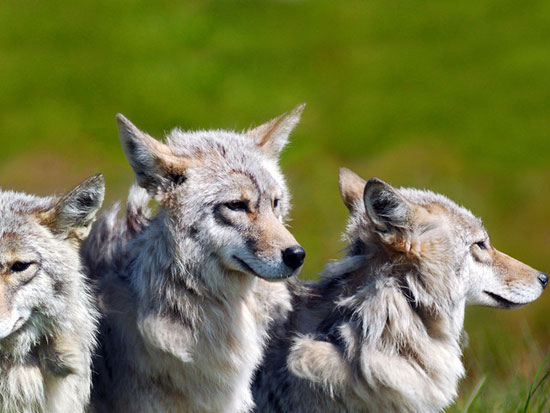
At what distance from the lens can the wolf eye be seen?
222 inches

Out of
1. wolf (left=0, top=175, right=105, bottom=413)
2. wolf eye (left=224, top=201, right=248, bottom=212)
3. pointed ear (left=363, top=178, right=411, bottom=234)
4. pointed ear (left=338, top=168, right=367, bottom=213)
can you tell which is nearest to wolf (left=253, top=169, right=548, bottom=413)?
pointed ear (left=363, top=178, right=411, bottom=234)

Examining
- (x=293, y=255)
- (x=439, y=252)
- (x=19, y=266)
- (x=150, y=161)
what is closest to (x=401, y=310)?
(x=439, y=252)

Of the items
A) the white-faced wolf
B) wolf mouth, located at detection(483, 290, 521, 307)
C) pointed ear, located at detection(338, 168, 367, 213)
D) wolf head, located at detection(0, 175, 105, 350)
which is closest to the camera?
wolf head, located at detection(0, 175, 105, 350)

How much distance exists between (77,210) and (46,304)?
0.71 meters

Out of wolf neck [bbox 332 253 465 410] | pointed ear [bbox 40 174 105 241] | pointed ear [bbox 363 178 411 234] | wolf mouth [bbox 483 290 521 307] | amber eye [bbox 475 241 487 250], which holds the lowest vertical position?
pointed ear [bbox 40 174 105 241]

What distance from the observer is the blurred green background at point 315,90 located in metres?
18.3

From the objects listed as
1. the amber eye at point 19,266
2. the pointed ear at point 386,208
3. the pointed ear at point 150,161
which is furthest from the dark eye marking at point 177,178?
the pointed ear at point 386,208

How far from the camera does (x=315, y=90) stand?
66.8ft

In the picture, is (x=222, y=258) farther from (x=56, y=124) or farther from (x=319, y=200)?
(x=56, y=124)

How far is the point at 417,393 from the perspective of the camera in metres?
5.88

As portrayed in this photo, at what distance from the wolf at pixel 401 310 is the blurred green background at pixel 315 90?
9969 millimetres

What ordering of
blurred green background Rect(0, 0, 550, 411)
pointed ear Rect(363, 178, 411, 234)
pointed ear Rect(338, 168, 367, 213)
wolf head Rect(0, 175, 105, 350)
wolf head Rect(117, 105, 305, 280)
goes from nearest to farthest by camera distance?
wolf head Rect(0, 175, 105, 350) < wolf head Rect(117, 105, 305, 280) < pointed ear Rect(363, 178, 411, 234) < pointed ear Rect(338, 168, 367, 213) < blurred green background Rect(0, 0, 550, 411)

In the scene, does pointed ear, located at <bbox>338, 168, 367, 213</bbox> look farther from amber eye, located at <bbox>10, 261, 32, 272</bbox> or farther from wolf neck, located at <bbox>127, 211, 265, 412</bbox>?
amber eye, located at <bbox>10, 261, 32, 272</bbox>

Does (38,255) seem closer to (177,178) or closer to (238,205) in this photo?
(177,178)
